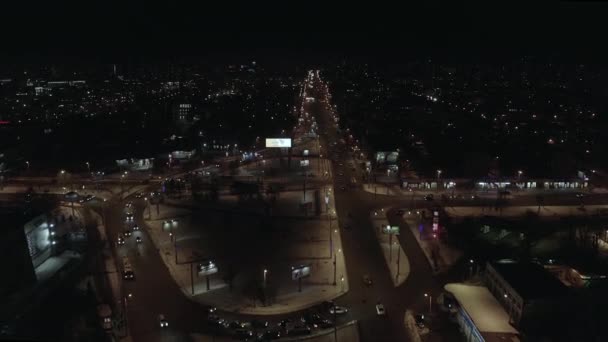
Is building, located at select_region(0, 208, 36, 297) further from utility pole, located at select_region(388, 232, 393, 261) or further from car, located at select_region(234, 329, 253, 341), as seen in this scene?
utility pole, located at select_region(388, 232, 393, 261)

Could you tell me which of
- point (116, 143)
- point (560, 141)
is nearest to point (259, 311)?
point (116, 143)

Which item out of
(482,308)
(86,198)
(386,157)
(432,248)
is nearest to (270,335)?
(482,308)

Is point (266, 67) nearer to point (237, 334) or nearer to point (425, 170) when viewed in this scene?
point (425, 170)

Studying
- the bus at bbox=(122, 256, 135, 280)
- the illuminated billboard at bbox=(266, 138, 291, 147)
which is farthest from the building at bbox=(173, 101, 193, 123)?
the bus at bbox=(122, 256, 135, 280)

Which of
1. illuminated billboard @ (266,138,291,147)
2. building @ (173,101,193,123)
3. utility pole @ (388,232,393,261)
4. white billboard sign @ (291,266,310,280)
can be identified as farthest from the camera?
building @ (173,101,193,123)

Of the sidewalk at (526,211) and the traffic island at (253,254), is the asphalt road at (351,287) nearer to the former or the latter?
the traffic island at (253,254)

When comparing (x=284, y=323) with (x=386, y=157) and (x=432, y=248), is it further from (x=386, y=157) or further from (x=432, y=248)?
(x=386, y=157)

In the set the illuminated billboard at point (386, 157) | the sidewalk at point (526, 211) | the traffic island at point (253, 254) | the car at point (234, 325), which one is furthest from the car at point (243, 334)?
the illuminated billboard at point (386, 157)
